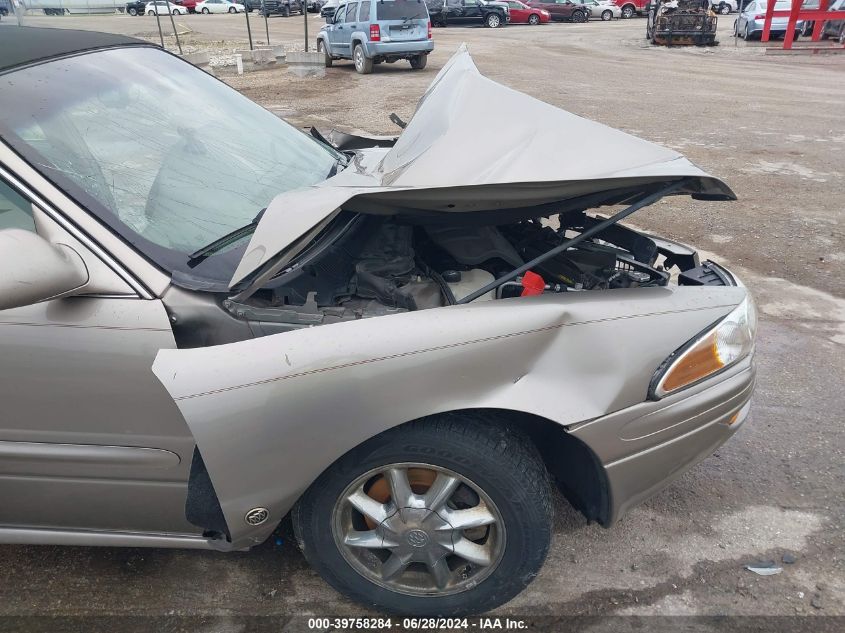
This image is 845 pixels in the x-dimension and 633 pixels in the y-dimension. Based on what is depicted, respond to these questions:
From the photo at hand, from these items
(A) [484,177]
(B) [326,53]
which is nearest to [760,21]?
(B) [326,53]

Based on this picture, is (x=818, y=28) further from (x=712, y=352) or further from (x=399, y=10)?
(x=712, y=352)

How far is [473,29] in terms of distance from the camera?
28.6 m

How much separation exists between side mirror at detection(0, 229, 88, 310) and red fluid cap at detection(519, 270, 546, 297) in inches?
53.1

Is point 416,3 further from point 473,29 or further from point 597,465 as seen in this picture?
point 597,465

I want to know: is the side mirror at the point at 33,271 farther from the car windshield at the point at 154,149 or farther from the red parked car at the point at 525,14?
the red parked car at the point at 525,14

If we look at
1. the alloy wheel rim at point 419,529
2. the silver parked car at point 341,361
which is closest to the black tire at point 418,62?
the silver parked car at point 341,361

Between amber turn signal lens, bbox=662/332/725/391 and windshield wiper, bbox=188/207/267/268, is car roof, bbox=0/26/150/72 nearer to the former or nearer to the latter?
windshield wiper, bbox=188/207/267/268

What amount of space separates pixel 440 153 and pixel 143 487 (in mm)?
1389

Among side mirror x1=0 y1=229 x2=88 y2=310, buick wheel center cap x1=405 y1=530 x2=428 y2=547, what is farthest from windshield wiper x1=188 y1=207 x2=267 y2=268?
buick wheel center cap x1=405 y1=530 x2=428 y2=547

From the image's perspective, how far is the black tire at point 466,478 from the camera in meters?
1.88

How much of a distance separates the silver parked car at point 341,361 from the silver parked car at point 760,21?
2237 cm

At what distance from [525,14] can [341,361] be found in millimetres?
31468

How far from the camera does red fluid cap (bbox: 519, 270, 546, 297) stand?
7.33ft

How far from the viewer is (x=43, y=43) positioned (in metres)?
2.41
